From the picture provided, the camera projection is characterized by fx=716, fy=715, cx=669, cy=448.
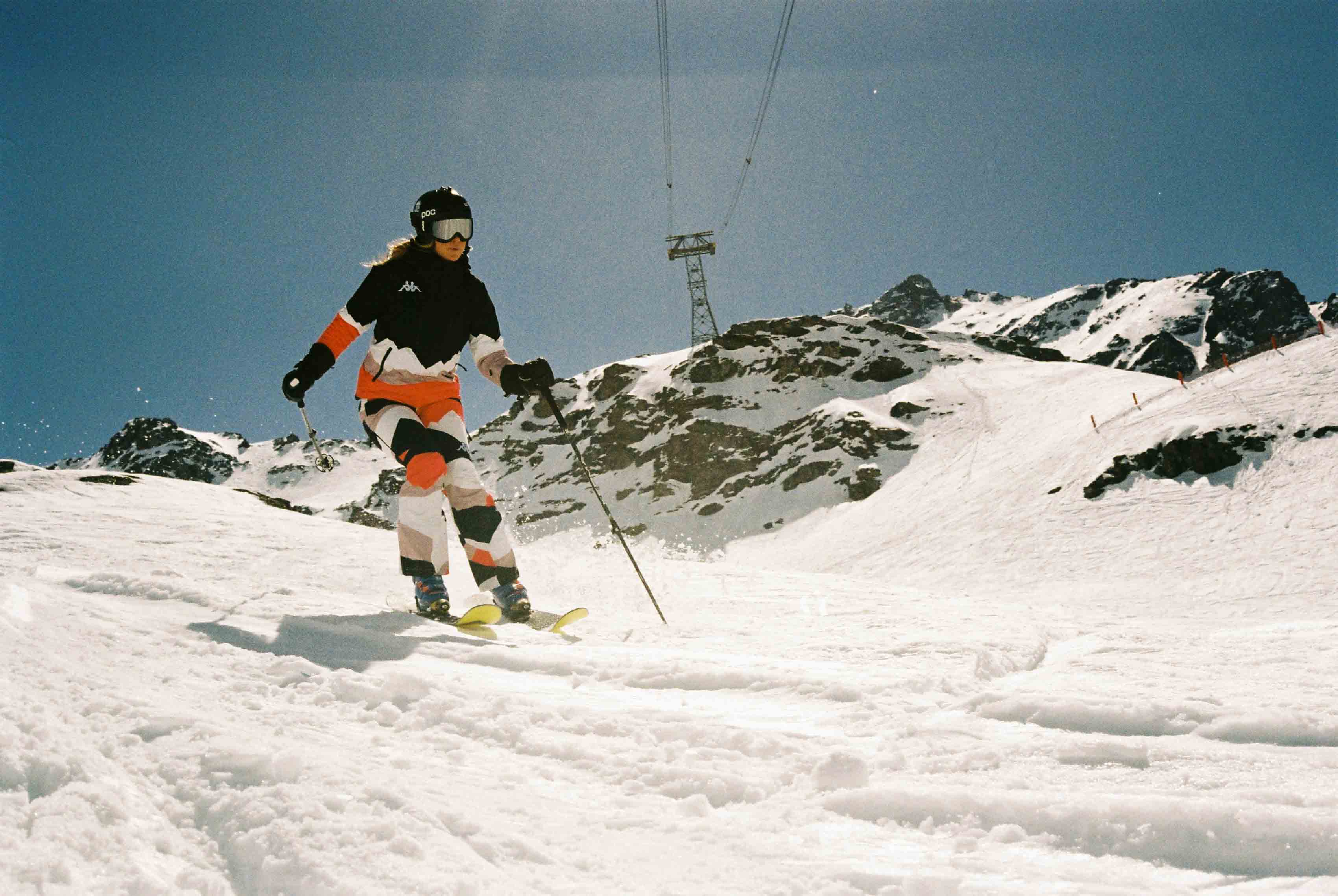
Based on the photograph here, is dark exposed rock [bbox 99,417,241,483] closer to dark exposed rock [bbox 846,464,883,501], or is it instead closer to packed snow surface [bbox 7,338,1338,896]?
dark exposed rock [bbox 846,464,883,501]

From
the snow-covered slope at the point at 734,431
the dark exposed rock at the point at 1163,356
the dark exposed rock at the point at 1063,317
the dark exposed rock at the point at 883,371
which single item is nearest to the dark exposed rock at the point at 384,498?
the snow-covered slope at the point at 734,431

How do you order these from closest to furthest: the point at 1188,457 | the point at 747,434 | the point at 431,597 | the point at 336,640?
the point at 336,640 → the point at 431,597 → the point at 1188,457 → the point at 747,434

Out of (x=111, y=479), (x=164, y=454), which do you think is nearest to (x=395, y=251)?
(x=111, y=479)

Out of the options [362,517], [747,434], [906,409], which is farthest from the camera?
[362,517]

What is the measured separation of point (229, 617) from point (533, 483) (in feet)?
185

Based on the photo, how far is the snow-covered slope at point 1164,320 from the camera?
4532 inches

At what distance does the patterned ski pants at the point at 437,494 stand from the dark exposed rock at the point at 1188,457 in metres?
19.5

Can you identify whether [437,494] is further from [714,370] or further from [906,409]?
[714,370]

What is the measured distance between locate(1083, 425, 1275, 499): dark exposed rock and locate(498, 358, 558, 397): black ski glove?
754 inches

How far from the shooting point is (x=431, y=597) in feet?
14.2

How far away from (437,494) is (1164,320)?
490ft

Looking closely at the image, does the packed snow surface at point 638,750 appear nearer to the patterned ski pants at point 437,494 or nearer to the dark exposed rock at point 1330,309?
the patterned ski pants at point 437,494

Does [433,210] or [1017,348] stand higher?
[1017,348]

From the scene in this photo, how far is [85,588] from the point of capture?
3.12 m
